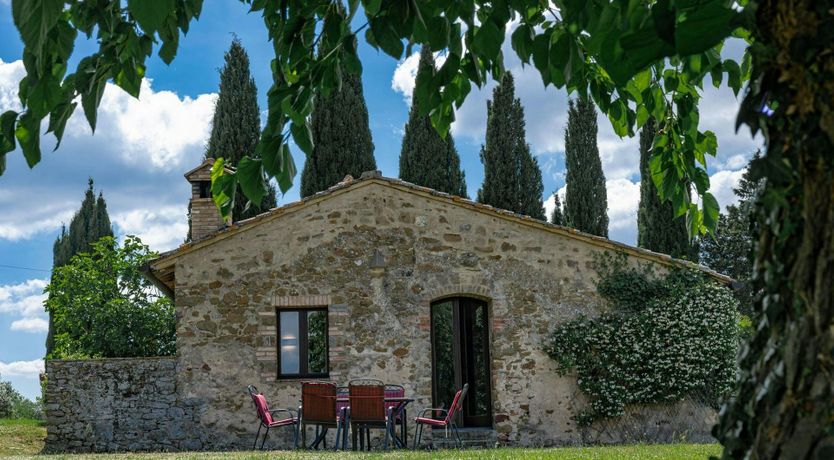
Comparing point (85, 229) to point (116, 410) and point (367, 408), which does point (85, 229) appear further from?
point (367, 408)

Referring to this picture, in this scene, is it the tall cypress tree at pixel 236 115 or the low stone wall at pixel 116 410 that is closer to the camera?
the low stone wall at pixel 116 410

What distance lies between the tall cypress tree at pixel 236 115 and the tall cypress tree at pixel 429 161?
3.95m

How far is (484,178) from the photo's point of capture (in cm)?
2328

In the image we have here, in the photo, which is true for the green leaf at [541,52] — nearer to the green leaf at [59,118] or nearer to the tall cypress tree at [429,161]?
the green leaf at [59,118]

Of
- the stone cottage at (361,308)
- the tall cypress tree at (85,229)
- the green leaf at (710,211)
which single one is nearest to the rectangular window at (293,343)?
the stone cottage at (361,308)

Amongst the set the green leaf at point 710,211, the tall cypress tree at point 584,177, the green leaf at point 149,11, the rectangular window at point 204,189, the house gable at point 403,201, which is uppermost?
the tall cypress tree at point 584,177

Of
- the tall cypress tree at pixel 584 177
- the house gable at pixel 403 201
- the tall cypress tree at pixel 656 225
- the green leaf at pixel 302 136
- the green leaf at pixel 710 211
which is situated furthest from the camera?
the tall cypress tree at pixel 584 177

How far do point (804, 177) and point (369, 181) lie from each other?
11.0 m

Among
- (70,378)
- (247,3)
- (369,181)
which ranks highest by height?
(369,181)

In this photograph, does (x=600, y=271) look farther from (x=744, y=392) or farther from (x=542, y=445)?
(x=744, y=392)

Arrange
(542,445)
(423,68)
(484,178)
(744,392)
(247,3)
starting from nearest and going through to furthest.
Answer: (744,392) → (423,68) → (247,3) → (542,445) → (484,178)

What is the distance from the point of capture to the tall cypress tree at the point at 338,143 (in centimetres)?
2245

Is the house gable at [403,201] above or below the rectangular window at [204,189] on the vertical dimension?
below

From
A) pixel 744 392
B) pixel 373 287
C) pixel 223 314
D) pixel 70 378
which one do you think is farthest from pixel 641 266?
pixel 744 392
